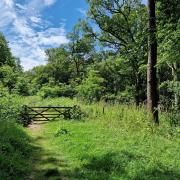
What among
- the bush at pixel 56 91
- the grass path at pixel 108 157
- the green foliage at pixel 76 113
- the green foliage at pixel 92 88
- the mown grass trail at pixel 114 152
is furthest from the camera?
the bush at pixel 56 91

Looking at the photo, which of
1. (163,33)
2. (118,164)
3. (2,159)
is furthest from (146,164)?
(163,33)

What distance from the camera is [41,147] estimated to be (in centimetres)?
1344

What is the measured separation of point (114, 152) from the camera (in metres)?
10.7

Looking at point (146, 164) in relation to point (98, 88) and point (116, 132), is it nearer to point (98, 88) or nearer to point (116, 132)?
point (116, 132)

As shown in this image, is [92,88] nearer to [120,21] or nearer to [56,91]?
[120,21]

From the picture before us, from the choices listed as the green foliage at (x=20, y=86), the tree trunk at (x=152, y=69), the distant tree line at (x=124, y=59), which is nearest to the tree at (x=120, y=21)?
the distant tree line at (x=124, y=59)

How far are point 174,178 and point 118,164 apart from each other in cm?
172

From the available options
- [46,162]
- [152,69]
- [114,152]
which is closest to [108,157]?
[114,152]

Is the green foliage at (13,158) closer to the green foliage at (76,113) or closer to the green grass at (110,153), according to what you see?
the green grass at (110,153)

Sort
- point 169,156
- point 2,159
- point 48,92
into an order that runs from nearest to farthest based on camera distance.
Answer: point 2,159
point 169,156
point 48,92

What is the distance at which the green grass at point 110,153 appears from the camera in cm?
898

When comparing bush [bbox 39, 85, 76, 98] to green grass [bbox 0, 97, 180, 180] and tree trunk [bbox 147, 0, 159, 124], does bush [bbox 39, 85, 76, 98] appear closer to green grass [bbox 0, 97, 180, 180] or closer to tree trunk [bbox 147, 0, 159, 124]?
green grass [bbox 0, 97, 180, 180]

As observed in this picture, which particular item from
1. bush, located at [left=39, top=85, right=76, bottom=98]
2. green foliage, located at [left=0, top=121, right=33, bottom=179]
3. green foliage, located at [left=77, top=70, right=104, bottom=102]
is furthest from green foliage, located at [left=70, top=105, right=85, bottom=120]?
bush, located at [left=39, top=85, right=76, bottom=98]

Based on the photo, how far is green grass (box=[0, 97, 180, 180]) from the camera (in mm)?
8977
